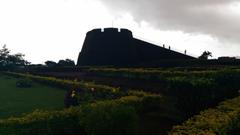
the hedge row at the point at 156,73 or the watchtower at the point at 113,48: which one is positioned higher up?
the watchtower at the point at 113,48

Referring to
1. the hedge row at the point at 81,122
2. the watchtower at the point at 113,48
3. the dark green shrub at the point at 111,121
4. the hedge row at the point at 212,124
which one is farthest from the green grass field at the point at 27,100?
the watchtower at the point at 113,48

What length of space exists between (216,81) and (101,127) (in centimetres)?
639

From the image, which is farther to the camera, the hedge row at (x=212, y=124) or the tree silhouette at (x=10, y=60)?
the tree silhouette at (x=10, y=60)

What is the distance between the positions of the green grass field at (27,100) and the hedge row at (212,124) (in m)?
7.94

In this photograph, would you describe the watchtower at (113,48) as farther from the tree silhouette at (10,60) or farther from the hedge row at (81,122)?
the hedge row at (81,122)

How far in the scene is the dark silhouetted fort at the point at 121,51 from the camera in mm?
34406

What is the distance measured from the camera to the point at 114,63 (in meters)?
34.5

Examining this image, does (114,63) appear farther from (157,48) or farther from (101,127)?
(101,127)

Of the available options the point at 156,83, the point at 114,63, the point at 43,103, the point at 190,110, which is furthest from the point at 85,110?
the point at 114,63

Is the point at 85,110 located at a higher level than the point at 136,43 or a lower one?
lower

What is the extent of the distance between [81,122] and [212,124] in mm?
4156

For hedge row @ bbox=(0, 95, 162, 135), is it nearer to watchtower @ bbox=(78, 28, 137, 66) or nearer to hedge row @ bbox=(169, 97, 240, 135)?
hedge row @ bbox=(169, 97, 240, 135)

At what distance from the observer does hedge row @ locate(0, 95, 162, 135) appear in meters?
10.2

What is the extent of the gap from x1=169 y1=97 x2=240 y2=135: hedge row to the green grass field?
7.94 m
